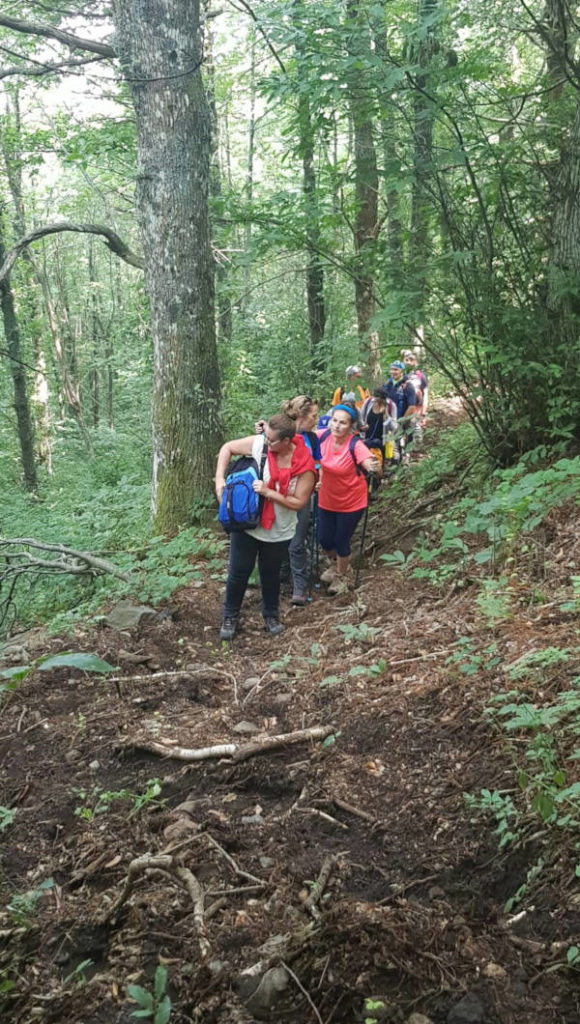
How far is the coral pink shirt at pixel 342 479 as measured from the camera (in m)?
6.73

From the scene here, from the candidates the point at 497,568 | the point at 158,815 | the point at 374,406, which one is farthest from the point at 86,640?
the point at 374,406

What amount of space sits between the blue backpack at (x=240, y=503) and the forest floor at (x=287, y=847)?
1138 millimetres

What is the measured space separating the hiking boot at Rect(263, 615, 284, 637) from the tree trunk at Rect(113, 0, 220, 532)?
7.58 feet

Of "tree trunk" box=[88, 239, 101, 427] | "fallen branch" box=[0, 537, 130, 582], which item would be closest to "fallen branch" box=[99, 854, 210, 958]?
"fallen branch" box=[0, 537, 130, 582]

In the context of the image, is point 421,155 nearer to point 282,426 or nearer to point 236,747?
point 282,426

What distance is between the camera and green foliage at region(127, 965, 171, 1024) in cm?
199

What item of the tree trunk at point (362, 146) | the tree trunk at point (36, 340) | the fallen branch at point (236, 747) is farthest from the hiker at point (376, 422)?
the tree trunk at point (36, 340)

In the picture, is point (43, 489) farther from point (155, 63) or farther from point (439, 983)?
point (439, 983)

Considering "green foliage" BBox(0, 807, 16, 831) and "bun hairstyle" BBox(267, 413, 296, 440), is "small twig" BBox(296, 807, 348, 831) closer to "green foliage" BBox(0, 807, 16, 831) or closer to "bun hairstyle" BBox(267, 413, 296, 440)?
"green foliage" BBox(0, 807, 16, 831)

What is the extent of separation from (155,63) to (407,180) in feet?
10.5

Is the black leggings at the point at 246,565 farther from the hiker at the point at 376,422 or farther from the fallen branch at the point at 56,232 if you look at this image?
the fallen branch at the point at 56,232

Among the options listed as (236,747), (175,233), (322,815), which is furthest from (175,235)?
(322,815)

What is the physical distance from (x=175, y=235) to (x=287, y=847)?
6567 mm

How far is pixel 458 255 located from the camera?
6.26 metres
